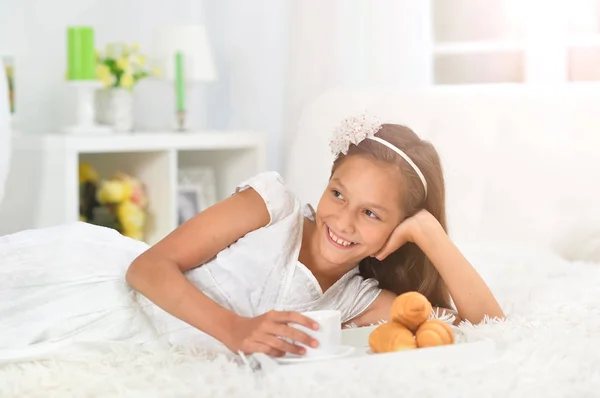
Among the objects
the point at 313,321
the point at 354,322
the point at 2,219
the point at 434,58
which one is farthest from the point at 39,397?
the point at 434,58

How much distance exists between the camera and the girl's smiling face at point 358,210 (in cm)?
127

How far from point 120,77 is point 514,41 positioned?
44.2 inches

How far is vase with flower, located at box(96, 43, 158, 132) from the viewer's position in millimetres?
2699

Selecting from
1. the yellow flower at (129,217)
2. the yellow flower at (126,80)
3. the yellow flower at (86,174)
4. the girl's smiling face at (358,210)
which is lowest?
the yellow flower at (129,217)

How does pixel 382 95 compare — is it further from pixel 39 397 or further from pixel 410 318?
pixel 39 397

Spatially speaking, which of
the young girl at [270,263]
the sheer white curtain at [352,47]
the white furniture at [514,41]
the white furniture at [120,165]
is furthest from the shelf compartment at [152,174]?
the young girl at [270,263]

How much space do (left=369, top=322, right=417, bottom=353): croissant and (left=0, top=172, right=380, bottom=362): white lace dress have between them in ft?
0.78

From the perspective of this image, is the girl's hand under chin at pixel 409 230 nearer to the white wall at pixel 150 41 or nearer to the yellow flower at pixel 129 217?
the yellow flower at pixel 129 217

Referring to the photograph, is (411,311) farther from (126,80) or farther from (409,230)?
(126,80)

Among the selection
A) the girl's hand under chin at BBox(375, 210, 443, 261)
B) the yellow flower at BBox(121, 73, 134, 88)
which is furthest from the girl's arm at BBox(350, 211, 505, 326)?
the yellow flower at BBox(121, 73, 134, 88)

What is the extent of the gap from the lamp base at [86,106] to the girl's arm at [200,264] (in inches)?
54.0

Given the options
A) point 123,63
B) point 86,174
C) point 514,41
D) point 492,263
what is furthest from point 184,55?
point 492,263

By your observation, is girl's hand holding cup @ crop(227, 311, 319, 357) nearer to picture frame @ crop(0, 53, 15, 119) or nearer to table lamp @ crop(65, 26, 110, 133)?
table lamp @ crop(65, 26, 110, 133)

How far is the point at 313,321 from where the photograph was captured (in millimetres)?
1031
